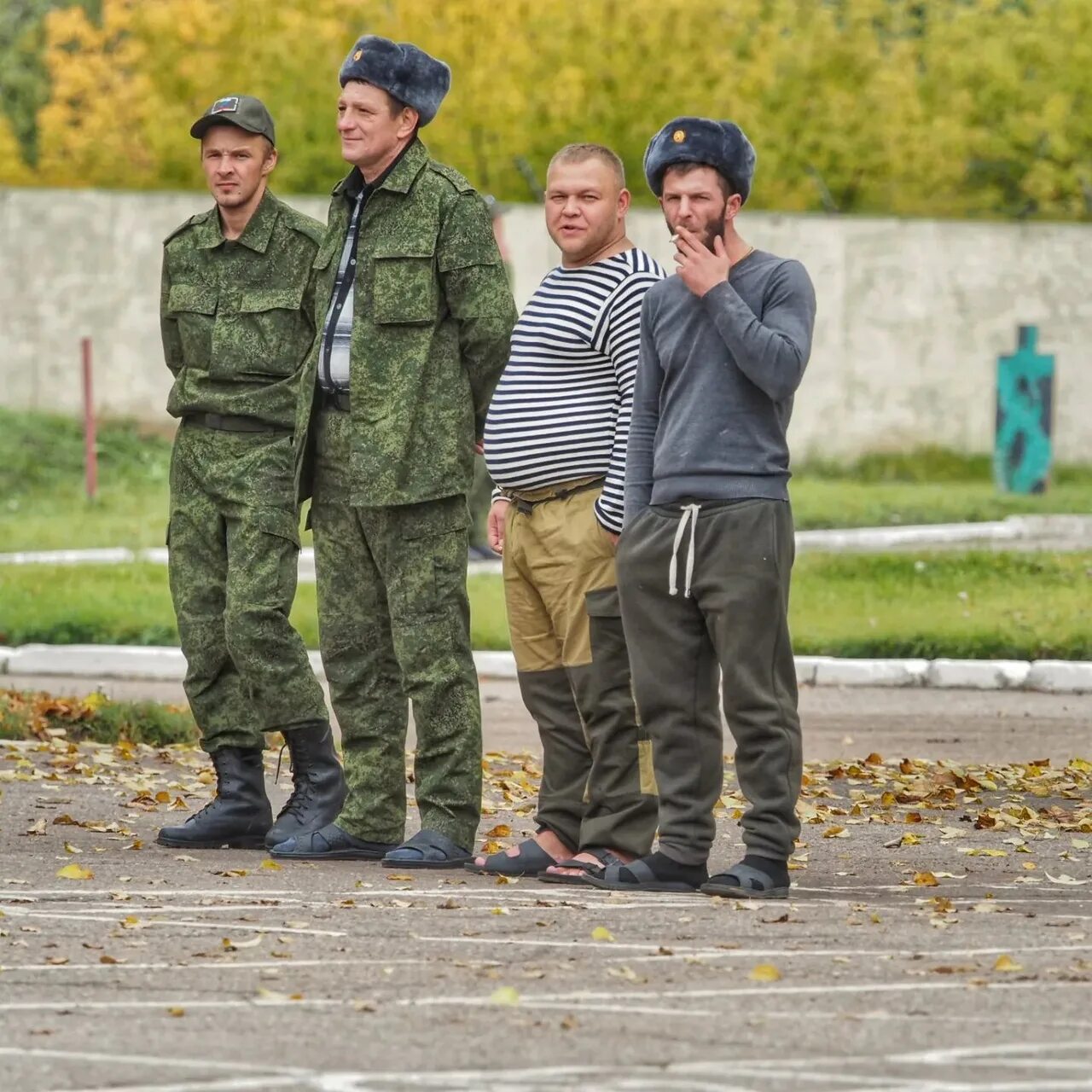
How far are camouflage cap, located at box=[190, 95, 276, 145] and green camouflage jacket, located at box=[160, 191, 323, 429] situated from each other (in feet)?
0.71

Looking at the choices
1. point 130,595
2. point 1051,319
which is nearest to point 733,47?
point 1051,319

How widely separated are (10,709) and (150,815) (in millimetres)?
2642

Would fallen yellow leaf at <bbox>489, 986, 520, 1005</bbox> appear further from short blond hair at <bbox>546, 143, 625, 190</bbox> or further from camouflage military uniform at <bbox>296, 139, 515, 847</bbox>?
short blond hair at <bbox>546, 143, 625, 190</bbox>

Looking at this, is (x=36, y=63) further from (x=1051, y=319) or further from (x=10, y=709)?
(x=10, y=709)

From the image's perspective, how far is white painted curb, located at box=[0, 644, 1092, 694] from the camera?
13500 millimetres

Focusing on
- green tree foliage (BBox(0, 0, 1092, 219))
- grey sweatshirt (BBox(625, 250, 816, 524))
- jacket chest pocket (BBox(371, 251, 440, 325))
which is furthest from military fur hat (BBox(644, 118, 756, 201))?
green tree foliage (BBox(0, 0, 1092, 219))

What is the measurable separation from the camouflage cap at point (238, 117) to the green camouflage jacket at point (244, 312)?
215 mm

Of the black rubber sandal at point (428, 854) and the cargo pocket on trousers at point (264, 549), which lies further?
the cargo pocket on trousers at point (264, 549)

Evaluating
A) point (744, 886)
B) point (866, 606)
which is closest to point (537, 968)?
point (744, 886)

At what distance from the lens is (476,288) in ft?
23.5

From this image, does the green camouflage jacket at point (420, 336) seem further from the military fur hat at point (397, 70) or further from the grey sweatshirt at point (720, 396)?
the grey sweatshirt at point (720, 396)

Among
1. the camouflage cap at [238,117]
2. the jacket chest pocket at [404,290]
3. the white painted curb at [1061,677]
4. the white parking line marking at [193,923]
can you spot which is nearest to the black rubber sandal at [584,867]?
the white parking line marking at [193,923]

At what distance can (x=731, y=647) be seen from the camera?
6488 mm

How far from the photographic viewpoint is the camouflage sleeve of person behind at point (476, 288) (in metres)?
7.15
